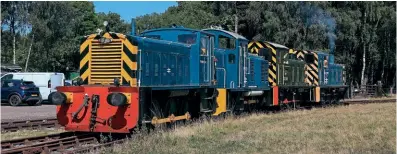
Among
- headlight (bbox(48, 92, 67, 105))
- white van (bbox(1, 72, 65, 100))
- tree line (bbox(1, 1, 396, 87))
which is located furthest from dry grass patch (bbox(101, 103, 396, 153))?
tree line (bbox(1, 1, 396, 87))

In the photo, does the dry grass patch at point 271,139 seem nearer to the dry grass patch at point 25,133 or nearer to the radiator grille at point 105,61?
the radiator grille at point 105,61

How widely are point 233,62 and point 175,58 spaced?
4.39 meters

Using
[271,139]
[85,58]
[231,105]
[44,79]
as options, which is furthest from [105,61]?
[44,79]

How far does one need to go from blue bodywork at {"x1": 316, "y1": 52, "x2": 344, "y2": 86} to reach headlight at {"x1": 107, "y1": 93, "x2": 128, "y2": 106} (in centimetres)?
1800

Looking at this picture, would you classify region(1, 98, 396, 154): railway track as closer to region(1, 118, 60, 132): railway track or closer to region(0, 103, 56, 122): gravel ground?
region(1, 118, 60, 132): railway track

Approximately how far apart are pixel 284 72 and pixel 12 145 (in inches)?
586

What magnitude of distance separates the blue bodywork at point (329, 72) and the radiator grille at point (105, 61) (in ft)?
56.6

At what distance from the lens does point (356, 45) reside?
46594 millimetres

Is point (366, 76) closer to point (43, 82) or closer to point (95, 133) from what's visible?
point (43, 82)

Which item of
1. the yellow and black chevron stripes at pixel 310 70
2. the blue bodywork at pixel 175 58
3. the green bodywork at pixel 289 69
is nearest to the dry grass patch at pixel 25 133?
the blue bodywork at pixel 175 58

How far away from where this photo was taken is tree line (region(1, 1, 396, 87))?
143 feet

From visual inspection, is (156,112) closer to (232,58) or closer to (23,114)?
(232,58)

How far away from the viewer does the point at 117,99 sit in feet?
36.3

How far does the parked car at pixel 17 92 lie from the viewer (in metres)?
27.8
